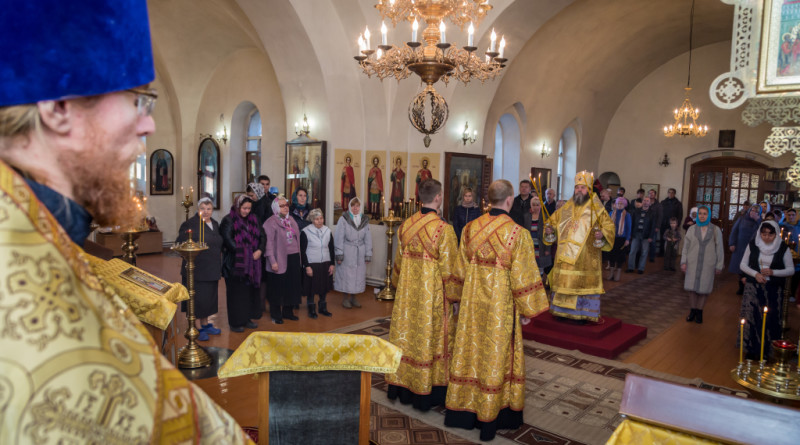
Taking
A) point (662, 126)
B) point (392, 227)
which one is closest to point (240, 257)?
point (392, 227)

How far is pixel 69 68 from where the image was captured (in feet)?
2.17

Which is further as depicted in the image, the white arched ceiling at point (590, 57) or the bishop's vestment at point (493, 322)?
the white arched ceiling at point (590, 57)

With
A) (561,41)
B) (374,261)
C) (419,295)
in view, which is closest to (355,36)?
(374,261)

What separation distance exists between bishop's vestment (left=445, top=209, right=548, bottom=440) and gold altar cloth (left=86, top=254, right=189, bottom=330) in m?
2.35

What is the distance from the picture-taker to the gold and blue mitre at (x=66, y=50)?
0.63 m

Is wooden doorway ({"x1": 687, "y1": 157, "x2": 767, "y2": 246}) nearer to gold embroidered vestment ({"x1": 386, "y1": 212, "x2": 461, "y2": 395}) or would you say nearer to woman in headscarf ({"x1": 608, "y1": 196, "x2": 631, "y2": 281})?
woman in headscarf ({"x1": 608, "y1": 196, "x2": 631, "y2": 281})

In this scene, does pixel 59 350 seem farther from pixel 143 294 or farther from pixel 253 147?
pixel 253 147

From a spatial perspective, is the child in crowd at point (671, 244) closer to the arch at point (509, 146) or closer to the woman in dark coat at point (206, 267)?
the arch at point (509, 146)

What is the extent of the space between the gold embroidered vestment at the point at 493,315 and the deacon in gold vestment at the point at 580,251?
2.94 metres

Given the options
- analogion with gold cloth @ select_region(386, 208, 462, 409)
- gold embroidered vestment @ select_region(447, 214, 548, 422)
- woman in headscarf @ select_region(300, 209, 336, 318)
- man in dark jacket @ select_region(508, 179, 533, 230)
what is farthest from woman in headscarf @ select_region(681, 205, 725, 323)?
woman in headscarf @ select_region(300, 209, 336, 318)

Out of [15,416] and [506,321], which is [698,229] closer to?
[506,321]

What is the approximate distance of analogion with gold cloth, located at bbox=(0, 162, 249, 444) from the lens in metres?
0.55

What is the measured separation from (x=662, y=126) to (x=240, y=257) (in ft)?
48.7

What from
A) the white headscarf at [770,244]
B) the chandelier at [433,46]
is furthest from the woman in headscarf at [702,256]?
the chandelier at [433,46]
